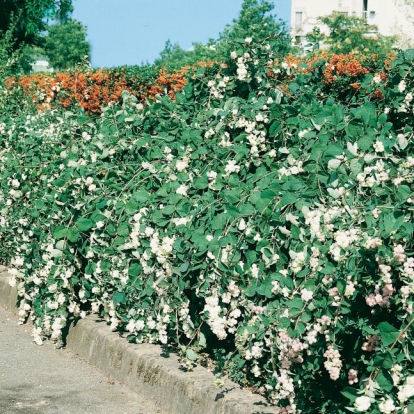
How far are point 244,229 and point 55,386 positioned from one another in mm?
1646

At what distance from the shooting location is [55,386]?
15.3ft

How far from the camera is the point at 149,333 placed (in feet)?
15.4

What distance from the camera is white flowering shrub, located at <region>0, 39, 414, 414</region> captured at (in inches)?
123

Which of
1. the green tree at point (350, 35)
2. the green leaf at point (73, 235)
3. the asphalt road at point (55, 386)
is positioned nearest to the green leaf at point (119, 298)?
the asphalt road at point (55, 386)

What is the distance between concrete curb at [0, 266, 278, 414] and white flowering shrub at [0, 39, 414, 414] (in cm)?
10

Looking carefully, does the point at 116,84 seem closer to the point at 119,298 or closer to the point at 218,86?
the point at 218,86

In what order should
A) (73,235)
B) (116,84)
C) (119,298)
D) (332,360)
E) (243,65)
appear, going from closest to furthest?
(332,360), (119,298), (73,235), (243,65), (116,84)

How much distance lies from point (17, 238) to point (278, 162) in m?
2.73

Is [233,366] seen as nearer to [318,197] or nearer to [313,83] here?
[318,197]

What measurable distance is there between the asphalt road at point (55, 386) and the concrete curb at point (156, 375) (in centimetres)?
7

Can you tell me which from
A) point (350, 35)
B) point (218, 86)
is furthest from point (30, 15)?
point (218, 86)

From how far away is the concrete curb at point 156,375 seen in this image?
Result: 12.3 feet

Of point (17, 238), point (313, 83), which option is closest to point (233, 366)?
point (313, 83)

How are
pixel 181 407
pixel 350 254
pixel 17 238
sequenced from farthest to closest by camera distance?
pixel 17 238
pixel 181 407
pixel 350 254
